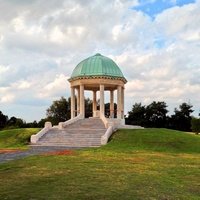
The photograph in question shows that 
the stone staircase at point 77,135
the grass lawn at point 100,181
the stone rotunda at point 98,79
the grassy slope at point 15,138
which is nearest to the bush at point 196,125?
the stone rotunda at point 98,79

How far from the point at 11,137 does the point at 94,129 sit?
7798 millimetres

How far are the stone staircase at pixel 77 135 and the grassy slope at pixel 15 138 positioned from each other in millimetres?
1917

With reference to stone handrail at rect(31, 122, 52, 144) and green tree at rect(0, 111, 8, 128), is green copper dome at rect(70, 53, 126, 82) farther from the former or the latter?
green tree at rect(0, 111, 8, 128)

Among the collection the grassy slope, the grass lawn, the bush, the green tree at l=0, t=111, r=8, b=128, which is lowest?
the grass lawn

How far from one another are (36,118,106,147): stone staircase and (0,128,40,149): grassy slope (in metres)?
1.92

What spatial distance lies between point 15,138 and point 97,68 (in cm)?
1215

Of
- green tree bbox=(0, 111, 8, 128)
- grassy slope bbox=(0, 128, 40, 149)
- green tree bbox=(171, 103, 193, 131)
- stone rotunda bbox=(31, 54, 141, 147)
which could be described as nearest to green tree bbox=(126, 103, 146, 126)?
green tree bbox=(171, 103, 193, 131)

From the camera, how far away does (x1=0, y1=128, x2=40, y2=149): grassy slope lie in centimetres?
3115

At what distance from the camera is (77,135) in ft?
104

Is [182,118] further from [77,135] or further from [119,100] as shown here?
[77,135]

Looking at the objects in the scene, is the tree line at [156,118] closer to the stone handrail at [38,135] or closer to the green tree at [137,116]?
the green tree at [137,116]

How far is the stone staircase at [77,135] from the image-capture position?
2944cm

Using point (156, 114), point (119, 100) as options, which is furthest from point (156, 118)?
point (119, 100)

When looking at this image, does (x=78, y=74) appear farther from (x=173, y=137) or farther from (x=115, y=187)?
(x=115, y=187)
